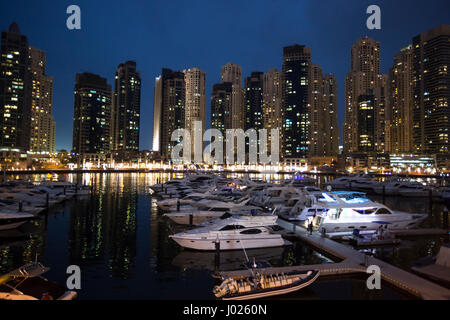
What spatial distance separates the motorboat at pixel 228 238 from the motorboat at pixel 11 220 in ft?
43.2

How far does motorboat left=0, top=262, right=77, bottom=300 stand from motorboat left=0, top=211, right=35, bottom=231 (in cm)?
1432

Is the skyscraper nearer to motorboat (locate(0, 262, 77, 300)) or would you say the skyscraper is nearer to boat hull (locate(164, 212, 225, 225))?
boat hull (locate(164, 212, 225, 225))

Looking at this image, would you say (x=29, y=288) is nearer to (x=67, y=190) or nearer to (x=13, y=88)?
(x=67, y=190)

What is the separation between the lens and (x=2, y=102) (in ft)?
598

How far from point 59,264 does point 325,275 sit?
14.0m

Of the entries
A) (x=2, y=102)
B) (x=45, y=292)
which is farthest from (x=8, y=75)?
(x=45, y=292)

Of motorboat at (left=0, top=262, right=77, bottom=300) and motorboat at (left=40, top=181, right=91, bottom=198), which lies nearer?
motorboat at (left=0, top=262, right=77, bottom=300)

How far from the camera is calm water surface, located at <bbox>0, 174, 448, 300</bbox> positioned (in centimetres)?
1332

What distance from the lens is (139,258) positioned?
59.0 feet

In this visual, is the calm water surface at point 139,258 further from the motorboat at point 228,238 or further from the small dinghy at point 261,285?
the small dinghy at point 261,285

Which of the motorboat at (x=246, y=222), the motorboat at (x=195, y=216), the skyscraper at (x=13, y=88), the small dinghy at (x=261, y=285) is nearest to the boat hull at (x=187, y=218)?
the motorboat at (x=195, y=216)

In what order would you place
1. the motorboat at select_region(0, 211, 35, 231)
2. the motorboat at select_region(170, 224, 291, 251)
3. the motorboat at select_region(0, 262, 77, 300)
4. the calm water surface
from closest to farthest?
the motorboat at select_region(0, 262, 77, 300) < the calm water surface < the motorboat at select_region(170, 224, 291, 251) < the motorboat at select_region(0, 211, 35, 231)

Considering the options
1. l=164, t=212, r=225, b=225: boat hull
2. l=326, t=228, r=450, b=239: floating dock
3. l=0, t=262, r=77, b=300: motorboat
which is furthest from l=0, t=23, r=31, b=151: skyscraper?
l=326, t=228, r=450, b=239: floating dock

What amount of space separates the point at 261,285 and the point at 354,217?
45.7ft
